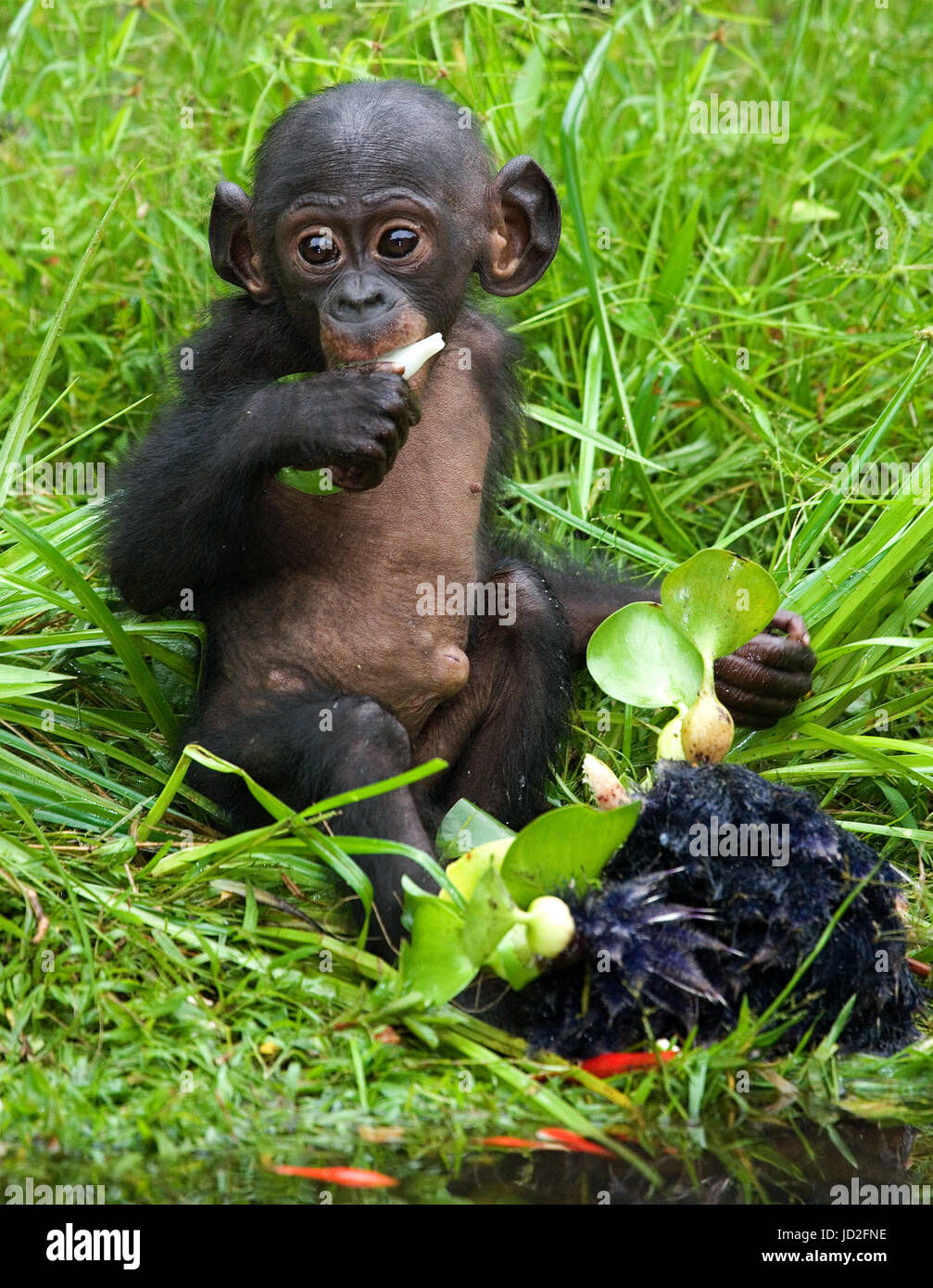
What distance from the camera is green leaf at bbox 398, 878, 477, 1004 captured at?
3.44m

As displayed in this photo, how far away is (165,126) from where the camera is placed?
6.46 m

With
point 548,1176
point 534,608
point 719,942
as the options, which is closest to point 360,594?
point 534,608

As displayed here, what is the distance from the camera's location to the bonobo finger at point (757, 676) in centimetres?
454

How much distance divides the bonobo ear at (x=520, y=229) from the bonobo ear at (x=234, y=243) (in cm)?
65

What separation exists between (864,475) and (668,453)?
0.76 m

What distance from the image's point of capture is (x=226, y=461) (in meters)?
4.10

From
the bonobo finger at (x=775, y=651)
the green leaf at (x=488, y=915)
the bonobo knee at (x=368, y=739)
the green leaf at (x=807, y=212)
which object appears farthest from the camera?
Result: the green leaf at (x=807, y=212)

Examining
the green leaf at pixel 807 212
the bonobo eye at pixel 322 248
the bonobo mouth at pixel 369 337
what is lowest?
the green leaf at pixel 807 212

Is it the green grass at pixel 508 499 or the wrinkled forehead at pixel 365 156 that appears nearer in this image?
the green grass at pixel 508 499

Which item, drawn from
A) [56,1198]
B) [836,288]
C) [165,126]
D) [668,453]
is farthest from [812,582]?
[165,126]

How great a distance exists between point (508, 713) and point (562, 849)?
1.15m

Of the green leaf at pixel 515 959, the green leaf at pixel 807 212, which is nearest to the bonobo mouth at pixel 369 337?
the green leaf at pixel 515 959

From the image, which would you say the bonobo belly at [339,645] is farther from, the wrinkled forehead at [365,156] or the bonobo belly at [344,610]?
the wrinkled forehead at [365,156]
